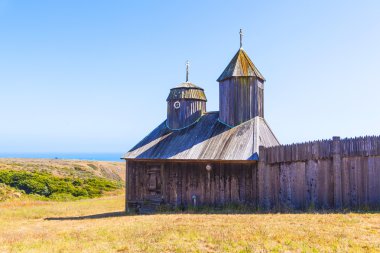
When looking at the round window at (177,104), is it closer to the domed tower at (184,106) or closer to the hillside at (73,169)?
the domed tower at (184,106)

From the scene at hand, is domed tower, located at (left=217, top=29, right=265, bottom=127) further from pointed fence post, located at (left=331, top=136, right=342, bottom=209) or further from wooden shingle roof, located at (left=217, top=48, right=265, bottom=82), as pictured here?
pointed fence post, located at (left=331, top=136, right=342, bottom=209)

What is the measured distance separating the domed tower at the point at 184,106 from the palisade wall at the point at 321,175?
7.64 meters

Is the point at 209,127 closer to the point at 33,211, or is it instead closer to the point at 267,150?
the point at 267,150

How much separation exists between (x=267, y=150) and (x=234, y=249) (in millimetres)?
10205

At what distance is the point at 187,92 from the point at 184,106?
1.12 meters

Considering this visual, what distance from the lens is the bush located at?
44.1 metres

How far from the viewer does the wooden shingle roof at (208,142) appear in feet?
73.4

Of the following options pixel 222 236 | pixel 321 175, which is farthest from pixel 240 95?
pixel 222 236

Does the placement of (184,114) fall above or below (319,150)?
above

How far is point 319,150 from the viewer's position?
18422 mm

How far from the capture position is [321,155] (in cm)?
1833

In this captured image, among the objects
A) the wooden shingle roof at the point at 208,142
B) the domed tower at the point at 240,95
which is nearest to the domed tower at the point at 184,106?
the wooden shingle roof at the point at 208,142

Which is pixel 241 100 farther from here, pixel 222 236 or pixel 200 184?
pixel 222 236

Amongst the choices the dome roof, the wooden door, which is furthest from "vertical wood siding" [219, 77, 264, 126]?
the wooden door
